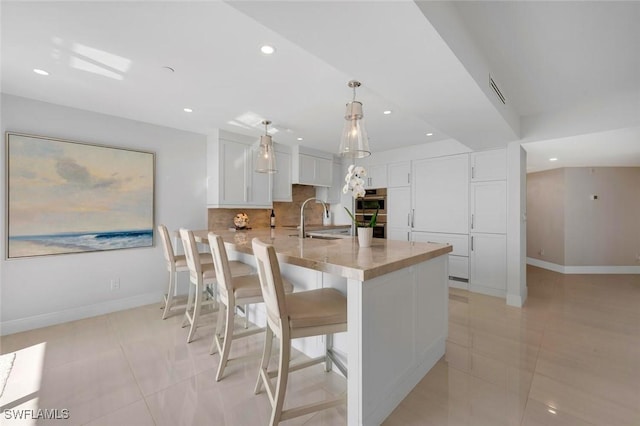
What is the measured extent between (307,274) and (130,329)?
6.64 ft

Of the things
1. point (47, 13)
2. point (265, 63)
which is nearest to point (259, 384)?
point (265, 63)

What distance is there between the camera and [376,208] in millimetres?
5086

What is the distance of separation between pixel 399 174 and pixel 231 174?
2.81m

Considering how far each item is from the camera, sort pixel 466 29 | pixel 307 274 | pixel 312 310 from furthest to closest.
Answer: pixel 307 274
pixel 466 29
pixel 312 310

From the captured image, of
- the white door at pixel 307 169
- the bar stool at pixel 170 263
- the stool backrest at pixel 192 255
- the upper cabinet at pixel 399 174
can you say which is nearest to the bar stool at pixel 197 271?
the stool backrest at pixel 192 255

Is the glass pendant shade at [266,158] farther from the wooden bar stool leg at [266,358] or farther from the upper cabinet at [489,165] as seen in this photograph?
the upper cabinet at [489,165]

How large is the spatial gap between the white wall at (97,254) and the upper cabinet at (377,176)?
2930mm

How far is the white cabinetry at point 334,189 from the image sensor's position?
5.52 metres

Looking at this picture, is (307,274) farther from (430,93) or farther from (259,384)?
(430,93)

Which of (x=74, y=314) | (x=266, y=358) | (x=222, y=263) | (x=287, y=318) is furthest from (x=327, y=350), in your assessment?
(x=74, y=314)

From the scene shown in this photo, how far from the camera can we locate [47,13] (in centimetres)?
154

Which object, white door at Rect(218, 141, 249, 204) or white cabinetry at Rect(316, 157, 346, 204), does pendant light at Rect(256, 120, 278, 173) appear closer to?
white door at Rect(218, 141, 249, 204)

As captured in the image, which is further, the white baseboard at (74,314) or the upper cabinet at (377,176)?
the upper cabinet at (377,176)

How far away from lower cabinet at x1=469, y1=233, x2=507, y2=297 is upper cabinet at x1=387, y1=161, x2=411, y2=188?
4.55 ft
